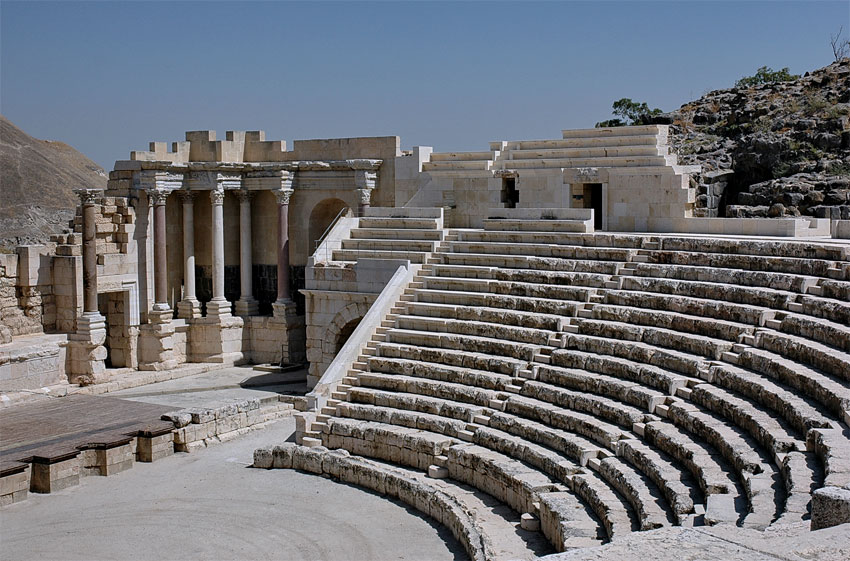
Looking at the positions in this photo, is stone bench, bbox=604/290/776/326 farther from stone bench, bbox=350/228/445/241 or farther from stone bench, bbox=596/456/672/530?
stone bench, bbox=350/228/445/241

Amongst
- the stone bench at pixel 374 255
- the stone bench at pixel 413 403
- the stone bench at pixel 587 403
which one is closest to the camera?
the stone bench at pixel 587 403

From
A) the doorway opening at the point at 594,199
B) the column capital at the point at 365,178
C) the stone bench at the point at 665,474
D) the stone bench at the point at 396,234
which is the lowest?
the stone bench at the point at 665,474

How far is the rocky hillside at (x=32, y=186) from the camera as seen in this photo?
37906mm

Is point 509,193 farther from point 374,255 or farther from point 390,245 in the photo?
point 374,255

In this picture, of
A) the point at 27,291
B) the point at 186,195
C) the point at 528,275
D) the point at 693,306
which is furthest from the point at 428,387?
the point at 186,195

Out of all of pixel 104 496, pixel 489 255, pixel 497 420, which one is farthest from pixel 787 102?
pixel 104 496

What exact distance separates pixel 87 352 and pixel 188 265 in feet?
13.1

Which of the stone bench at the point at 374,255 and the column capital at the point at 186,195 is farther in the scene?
the column capital at the point at 186,195

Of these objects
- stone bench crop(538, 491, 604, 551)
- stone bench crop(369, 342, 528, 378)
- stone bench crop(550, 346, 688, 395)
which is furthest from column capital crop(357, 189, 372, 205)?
stone bench crop(538, 491, 604, 551)

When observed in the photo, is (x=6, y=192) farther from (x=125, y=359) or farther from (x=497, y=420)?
(x=497, y=420)

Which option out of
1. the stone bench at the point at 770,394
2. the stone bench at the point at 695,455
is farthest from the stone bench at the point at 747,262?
the stone bench at the point at 695,455

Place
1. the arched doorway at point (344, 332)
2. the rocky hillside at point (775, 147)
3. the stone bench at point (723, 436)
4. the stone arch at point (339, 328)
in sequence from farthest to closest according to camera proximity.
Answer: the arched doorway at point (344, 332) < the stone arch at point (339, 328) < the rocky hillside at point (775, 147) < the stone bench at point (723, 436)

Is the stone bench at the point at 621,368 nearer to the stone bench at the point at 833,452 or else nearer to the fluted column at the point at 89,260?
the stone bench at the point at 833,452

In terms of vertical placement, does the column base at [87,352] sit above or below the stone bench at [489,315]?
below
